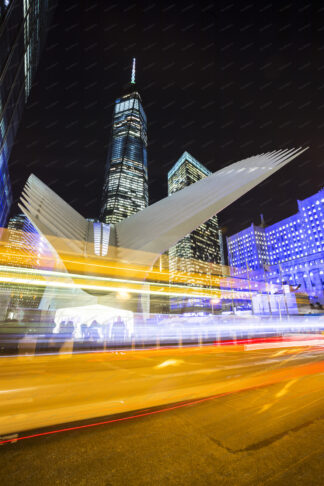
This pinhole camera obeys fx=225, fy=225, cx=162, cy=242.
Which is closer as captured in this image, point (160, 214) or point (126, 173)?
point (160, 214)

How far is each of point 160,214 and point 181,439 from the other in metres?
21.7

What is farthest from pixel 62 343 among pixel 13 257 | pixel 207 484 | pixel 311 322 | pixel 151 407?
pixel 311 322

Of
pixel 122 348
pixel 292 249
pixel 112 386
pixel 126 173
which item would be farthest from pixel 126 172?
pixel 112 386

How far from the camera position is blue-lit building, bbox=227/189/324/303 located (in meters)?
72.8

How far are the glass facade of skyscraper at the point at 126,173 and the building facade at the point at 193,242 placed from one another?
4501 cm

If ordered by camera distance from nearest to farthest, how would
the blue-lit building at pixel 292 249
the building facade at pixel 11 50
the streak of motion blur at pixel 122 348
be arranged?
the streak of motion blur at pixel 122 348 → the building facade at pixel 11 50 → the blue-lit building at pixel 292 249

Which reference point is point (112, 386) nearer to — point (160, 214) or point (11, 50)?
point (160, 214)

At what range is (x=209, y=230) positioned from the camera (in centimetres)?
17262

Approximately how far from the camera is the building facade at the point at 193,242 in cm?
14500

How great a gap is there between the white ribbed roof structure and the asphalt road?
54.8 feet

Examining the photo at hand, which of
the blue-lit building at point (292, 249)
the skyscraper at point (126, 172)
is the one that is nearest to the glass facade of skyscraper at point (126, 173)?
the skyscraper at point (126, 172)

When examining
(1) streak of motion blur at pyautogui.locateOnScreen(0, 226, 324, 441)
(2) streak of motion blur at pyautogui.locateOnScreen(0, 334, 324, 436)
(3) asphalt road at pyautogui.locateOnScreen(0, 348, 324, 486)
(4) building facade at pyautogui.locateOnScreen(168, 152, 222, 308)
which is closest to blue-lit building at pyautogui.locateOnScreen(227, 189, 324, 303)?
(4) building facade at pyautogui.locateOnScreen(168, 152, 222, 308)

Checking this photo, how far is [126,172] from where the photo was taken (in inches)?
4653

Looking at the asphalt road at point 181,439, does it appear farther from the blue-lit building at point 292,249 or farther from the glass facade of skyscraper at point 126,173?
the glass facade of skyscraper at point 126,173
